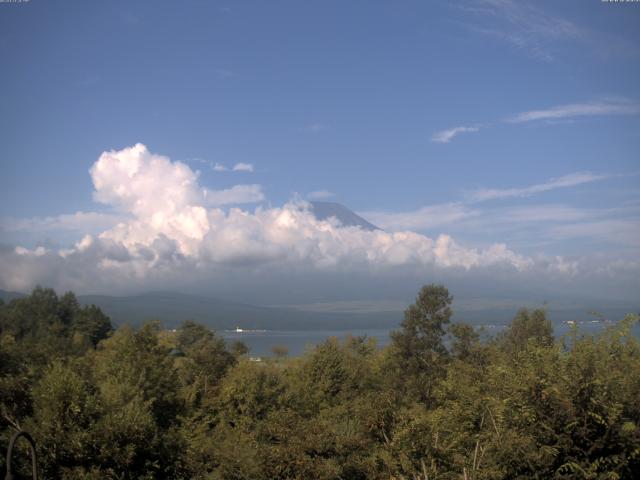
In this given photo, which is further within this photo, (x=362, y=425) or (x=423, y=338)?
(x=423, y=338)

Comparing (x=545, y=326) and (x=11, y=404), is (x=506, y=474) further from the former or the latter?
(x=545, y=326)

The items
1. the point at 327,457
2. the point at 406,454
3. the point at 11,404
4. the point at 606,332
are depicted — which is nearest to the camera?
the point at 606,332

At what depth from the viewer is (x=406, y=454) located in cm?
1720

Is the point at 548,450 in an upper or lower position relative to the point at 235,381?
upper

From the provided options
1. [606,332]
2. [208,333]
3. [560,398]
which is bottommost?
[208,333]

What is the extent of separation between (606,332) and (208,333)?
68.7 metres

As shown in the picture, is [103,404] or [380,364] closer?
[103,404]

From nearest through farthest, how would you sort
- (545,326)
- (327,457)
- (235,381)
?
(327,457)
(235,381)
(545,326)

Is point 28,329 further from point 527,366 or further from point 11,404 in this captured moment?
point 527,366

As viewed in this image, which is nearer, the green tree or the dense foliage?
the dense foliage

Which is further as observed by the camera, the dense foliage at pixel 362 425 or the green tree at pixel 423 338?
the green tree at pixel 423 338

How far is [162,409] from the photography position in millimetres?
30984

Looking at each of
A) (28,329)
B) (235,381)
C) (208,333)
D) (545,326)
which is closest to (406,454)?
(235,381)

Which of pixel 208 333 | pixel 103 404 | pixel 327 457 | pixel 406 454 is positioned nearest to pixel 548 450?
pixel 406 454
